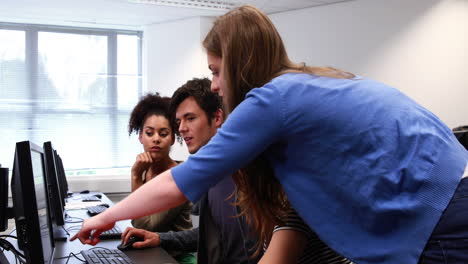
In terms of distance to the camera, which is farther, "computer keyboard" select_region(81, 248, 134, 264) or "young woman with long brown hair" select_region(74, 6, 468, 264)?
"computer keyboard" select_region(81, 248, 134, 264)

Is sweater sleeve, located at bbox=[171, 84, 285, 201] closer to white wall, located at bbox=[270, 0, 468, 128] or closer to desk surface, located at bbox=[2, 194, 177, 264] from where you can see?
desk surface, located at bbox=[2, 194, 177, 264]

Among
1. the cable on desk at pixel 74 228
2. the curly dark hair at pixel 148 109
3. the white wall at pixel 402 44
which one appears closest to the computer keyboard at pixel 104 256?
the cable on desk at pixel 74 228

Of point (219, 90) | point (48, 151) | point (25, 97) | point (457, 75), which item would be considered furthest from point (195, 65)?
point (219, 90)

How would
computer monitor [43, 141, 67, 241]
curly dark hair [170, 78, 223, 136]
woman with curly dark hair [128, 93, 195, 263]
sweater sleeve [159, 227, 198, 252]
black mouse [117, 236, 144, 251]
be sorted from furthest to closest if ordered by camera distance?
1. woman with curly dark hair [128, 93, 195, 263]
2. curly dark hair [170, 78, 223, 136]
3. computer monitor [43, 141, 67, 241]
4. sweater sleeve [159, 227, 198, 252]
5. black mouse [117, 236, 144, 251]

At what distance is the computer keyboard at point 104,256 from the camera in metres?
1.59

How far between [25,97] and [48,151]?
11.7 ft

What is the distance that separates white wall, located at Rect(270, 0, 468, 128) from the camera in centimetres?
405

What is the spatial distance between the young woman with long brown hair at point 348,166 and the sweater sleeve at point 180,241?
2.72 feet

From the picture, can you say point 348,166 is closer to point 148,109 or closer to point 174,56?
point 148,109

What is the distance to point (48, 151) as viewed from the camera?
2.18 meters

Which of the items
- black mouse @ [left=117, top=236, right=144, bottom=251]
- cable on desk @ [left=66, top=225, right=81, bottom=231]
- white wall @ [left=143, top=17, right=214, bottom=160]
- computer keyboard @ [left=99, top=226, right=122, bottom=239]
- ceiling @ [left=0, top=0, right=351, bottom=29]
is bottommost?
cable on desk @ [left=66, top=225, right=81, bottom=231]

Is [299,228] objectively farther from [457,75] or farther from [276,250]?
[457,75]

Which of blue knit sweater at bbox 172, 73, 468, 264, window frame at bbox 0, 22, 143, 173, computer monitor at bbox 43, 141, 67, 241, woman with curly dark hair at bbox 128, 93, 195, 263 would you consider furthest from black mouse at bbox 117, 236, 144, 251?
window frame at bbox 0, 22, 143, 173

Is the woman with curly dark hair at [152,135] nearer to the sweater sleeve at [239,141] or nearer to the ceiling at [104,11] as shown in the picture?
the sweater sleeve at [239,141]
